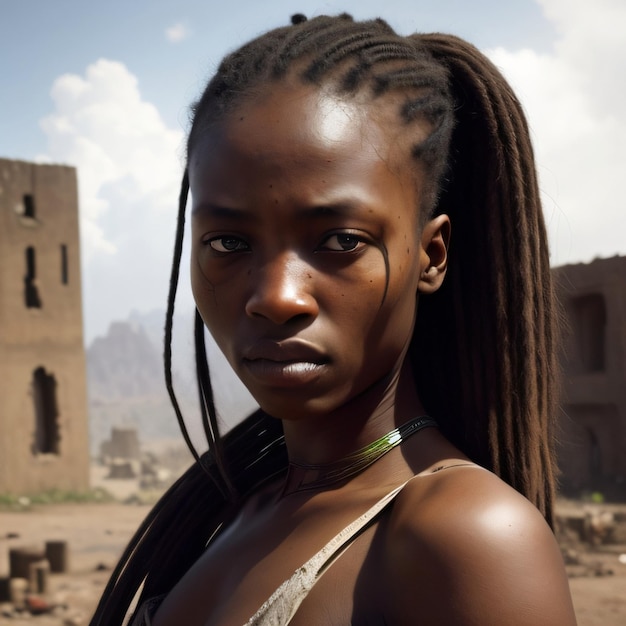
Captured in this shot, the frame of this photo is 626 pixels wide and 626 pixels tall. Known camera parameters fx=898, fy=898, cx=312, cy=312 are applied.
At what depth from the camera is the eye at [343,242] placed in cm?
131

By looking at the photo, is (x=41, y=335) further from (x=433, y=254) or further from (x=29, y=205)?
(x=433, y=254)

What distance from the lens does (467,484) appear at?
124cm

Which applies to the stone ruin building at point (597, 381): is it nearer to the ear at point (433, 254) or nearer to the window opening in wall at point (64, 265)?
the window opening in wall at point (64, 265)

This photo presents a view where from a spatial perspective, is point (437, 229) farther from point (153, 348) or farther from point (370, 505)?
point (153, 348)

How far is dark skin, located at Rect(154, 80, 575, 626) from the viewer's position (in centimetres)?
116

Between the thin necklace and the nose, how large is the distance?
0.28 m

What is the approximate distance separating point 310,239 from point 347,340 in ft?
0.52

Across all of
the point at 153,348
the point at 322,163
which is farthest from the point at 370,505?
the point at 153,348

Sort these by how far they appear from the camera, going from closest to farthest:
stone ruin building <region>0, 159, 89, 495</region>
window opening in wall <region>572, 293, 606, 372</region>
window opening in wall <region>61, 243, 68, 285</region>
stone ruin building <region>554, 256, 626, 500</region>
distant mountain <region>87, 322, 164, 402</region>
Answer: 1. stone ruin building <region>554, 256, 626, 500</region>
2. window opening in wall <region>572, 293, 606, 372</region>
3. stone ruin building <region>0, 159, 89, 495</region>
4. window opening in wall <region>61, 243, 68, 285</region>
5. distant mountain <region>87, 322, 164, 402</region>

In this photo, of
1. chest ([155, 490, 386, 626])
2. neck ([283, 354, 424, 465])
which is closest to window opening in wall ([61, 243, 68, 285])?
chest ([155, 490, 386, 626])

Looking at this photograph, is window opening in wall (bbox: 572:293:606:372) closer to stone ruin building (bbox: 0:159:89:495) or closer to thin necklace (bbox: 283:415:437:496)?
stone ruin building (bbox: 0:159:89:495)

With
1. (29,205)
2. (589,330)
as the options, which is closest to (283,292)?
(589,330)

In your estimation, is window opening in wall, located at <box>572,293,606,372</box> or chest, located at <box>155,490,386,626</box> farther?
window opening in wall, located at <box>572,293,606,372</box>

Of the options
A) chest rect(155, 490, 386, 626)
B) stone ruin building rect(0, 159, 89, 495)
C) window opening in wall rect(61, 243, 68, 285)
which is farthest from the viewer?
window opening in wall rect(61, 243, 68, 285)
